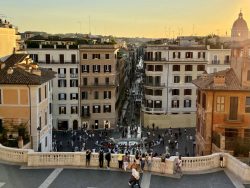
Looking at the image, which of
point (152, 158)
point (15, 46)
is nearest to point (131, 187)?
point (152, 158)

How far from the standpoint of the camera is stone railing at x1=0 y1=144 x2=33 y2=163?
2747 centimetres

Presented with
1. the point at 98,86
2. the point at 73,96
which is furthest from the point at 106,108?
the point at 73,96

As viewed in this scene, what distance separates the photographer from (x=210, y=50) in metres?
82.6

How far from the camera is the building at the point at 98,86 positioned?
255ft

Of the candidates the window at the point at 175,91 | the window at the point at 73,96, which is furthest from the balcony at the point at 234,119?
the window at the point at 73,96

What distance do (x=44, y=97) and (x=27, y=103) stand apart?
396cm

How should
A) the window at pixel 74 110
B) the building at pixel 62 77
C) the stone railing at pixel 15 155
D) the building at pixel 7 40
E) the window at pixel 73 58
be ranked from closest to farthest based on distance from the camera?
1. the stone railing at pixel 15 155
2. the building at pixel 7 40
3. the building at pixel 62 77
4. the window at pixel 73 58
5. the window at pixel 74 110

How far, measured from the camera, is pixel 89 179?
24.9 m

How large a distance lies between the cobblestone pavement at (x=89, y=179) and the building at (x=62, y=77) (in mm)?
51441

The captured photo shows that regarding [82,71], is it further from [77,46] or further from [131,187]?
[131,187]

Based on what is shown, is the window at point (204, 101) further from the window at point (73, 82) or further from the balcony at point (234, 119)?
the window at point (73, 82)

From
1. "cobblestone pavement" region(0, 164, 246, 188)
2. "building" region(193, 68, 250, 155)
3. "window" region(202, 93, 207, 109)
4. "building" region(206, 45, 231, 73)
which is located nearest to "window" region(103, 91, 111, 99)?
"building" region(206, 45, 231, 73)

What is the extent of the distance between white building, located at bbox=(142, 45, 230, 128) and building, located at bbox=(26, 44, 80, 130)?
1313 cm

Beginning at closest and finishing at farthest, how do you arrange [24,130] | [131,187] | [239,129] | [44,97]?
[131,187] < [239,129] < [24,130] < [44,97]
